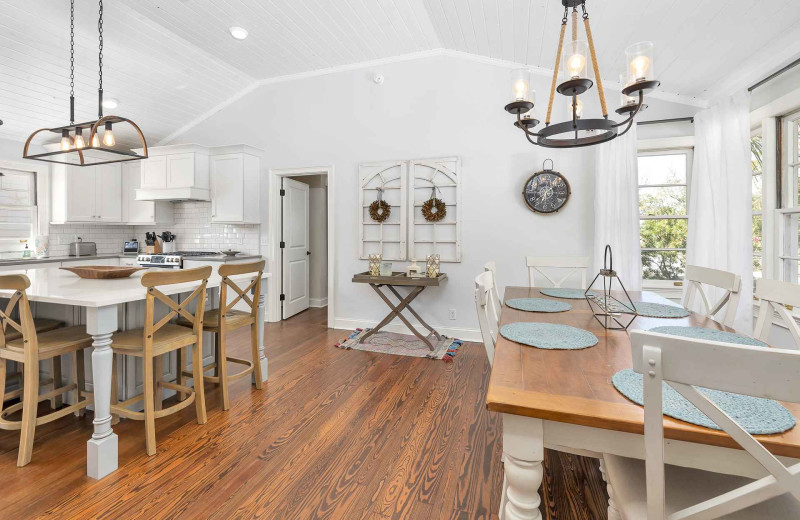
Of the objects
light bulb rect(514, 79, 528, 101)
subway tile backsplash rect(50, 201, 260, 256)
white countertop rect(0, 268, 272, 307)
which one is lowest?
white countertop rect(0, 268, 272, 307)

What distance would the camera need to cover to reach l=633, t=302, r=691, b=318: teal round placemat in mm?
1903

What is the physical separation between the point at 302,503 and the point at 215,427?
0.92 m

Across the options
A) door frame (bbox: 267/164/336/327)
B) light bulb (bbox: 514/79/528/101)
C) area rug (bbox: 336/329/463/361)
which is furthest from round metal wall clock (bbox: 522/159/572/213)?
door frame (bbox: 267/164/336/327)

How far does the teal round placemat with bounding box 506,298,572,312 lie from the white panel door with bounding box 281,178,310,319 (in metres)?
3.65

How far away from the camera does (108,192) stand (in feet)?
17.5

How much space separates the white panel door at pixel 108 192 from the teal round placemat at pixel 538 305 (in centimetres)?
569

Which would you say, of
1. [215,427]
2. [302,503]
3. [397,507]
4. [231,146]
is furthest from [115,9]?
[397,507]

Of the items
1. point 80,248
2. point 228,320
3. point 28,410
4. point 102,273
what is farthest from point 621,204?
point 80,248

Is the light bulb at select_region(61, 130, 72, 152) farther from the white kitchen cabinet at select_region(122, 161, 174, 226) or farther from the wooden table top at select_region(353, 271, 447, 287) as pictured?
the white kitchen cabinet at select_region(122, 161, 174, 226)

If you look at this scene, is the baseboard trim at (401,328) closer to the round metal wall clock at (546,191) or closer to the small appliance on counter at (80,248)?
the round metal wall clock at (546,191)

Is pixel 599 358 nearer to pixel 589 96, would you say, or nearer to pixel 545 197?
pixel 545 197

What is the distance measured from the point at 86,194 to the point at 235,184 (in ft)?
6.80

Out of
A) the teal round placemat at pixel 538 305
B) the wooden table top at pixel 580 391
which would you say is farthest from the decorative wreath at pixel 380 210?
the wooden table top at pixel 580 391

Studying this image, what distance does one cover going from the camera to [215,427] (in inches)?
89.1
